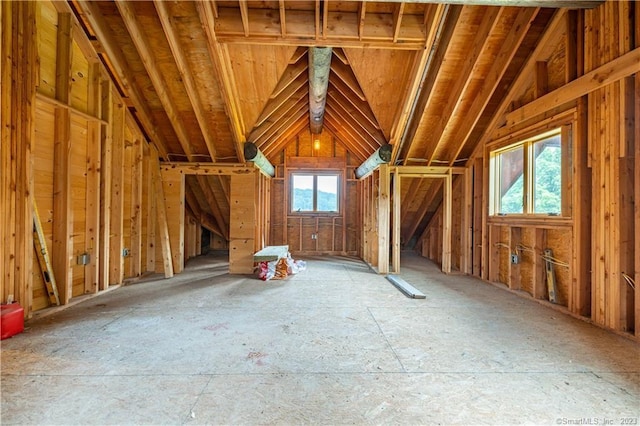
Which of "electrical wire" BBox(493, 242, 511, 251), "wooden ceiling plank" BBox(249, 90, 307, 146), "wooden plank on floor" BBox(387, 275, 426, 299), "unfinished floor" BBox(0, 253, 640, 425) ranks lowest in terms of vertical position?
"unfinished floor" BBox(0, 253, 640, 425)

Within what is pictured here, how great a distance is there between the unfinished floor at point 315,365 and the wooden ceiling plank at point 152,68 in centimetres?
278

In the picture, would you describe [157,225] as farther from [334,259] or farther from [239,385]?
[239,385]

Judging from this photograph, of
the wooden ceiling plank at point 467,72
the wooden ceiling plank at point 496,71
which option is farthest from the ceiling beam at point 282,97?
the wooden ceiling plank at point 496,71

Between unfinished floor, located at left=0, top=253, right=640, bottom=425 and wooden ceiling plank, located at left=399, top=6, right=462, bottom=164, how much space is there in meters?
2.86

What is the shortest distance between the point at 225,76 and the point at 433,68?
2.91m

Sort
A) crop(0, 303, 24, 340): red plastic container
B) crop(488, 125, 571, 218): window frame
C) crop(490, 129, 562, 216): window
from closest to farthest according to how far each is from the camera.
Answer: crop(0, 303, 24, 340): red plastic container
crop(488, 125, 571, 218): window frame
crop(490, 129, 562, 216): window

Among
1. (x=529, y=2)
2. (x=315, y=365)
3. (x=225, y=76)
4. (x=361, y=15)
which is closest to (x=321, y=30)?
(x=361, y=15)

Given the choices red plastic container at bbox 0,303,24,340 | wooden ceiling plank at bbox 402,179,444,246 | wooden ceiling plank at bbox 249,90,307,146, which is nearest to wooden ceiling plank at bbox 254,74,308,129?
wooden ceiling plank at bbox 249,90,307,146

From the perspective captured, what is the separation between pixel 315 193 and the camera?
797cm

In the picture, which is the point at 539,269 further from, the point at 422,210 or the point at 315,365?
the point at 315,365

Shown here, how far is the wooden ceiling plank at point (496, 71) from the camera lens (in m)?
3.24

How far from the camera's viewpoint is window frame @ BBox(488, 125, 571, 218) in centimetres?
339

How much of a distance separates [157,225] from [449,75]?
5.53 meters

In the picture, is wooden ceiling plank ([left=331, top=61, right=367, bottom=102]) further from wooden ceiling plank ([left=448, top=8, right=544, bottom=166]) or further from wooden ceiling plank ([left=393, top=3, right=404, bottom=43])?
wooden ceiling plank ([left=448, top=8, right=544, bottom=166])
